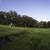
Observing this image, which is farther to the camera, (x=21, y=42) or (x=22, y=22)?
(x=22, y=22)

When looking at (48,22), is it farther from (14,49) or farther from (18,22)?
(14,49)

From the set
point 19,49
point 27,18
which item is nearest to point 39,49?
point 19,49

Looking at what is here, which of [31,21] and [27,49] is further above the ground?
[31,21]

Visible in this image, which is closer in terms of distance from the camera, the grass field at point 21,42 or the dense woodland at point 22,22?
the grass field at point 21,42

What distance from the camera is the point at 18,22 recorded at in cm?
3788

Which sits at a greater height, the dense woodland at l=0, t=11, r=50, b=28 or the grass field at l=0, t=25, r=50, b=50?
the dense woodland at l=0, t=11, r=50, b=28

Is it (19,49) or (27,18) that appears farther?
(27,18)

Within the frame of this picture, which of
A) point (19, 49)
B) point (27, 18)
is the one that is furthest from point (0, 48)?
point (27, 18)

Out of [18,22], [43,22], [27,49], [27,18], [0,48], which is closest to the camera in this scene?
[0,48]

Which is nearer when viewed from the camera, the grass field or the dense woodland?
the grass field

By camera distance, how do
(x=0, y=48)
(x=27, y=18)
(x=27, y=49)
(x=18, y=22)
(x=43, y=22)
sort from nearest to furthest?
1. (x=0, y=48)
2. (x=27, y=49)
3. (x=18, y=22)
4. (x=27, y=18)
5. (x=43, y=22)

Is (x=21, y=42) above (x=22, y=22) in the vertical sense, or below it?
below

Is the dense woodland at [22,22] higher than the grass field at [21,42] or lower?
higher

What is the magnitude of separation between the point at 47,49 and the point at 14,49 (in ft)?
16.1
